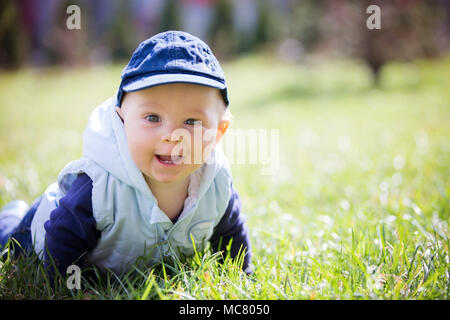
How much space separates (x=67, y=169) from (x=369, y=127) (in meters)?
4.38

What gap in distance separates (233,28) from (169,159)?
45.8 ft

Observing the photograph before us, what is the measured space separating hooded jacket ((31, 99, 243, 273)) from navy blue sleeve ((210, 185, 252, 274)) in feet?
0.17

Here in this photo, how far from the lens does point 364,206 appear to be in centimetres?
266

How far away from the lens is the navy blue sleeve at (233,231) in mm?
1902

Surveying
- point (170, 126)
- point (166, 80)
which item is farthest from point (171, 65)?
point (170, 126)

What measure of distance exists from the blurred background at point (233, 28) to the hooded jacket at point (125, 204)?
7968 millimetres

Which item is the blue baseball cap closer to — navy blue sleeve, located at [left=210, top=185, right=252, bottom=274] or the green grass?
navy blue sleeve, located at [left=210, top=185, right=252, bottom=274]

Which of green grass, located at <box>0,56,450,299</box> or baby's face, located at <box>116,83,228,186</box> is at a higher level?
baby's face, located at <box>116,83,228,186</box>

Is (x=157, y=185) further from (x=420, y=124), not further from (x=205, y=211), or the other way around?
(x=420, y=124)

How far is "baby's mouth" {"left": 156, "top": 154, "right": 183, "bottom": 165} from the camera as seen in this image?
5.10 feet

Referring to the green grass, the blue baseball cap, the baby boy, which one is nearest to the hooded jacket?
the baby boy

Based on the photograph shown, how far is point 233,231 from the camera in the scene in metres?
1.95

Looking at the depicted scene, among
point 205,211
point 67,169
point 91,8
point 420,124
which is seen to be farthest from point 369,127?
point 91,8

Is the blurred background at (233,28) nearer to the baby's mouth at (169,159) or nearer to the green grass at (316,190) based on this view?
the green grass at (316,190)
